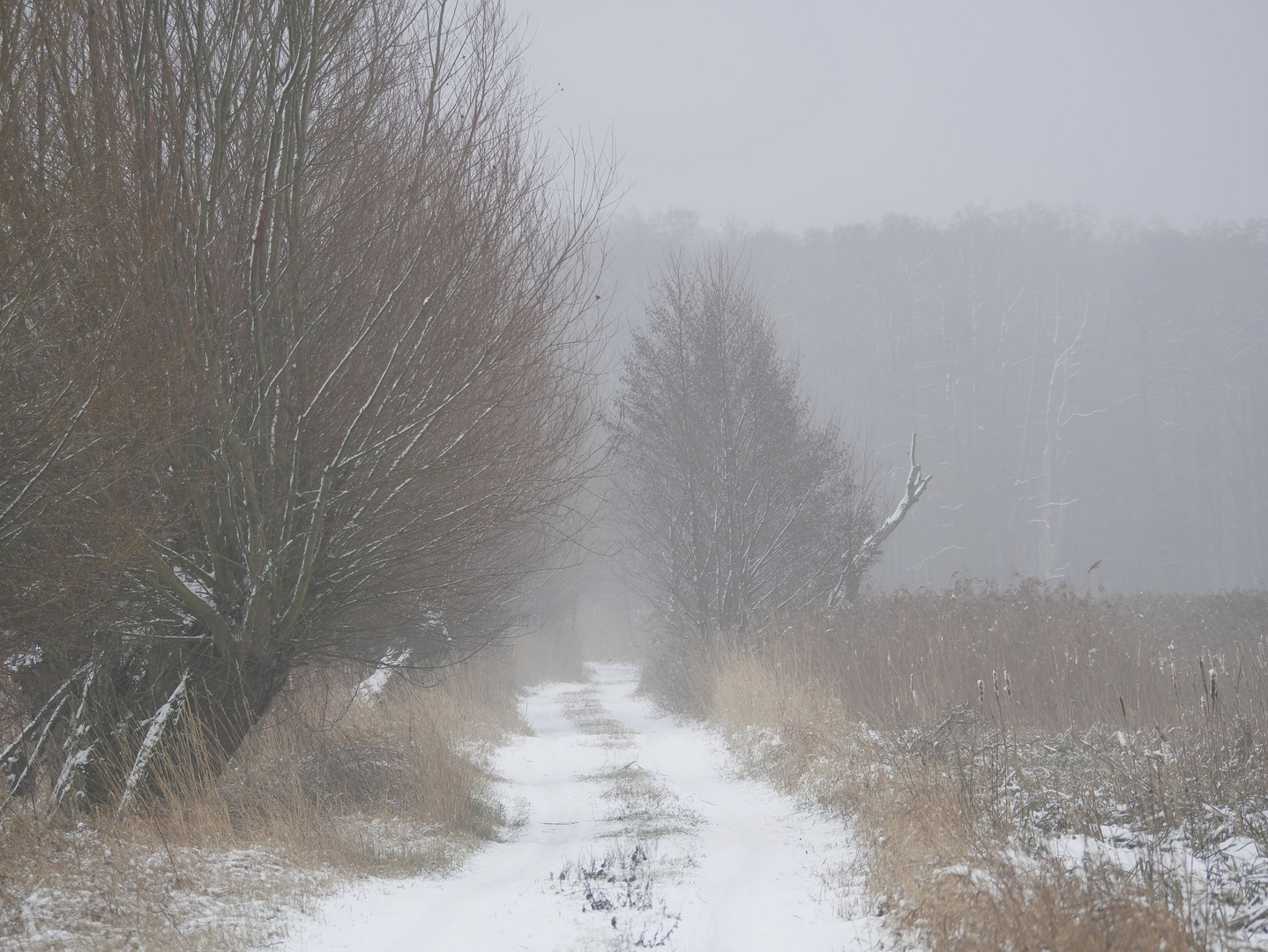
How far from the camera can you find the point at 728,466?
14367mm

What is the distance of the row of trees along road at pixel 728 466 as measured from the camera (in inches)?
574

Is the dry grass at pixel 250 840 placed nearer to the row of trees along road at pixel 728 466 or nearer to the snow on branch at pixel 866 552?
the row of trees along road at pixel 728 466

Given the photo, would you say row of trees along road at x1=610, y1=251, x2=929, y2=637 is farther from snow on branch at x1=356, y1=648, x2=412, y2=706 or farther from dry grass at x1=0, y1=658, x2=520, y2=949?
dry grass at x1=0, y1=658, x2=520, y2=949

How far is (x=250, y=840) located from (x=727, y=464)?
10547 millimetres

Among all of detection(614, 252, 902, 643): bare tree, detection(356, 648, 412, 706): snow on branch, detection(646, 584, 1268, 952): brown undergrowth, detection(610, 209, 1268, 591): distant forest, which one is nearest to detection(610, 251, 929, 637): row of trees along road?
detection(614, 252, 902, 643): bare tree

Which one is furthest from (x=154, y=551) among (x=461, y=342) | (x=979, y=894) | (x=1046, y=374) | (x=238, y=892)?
(x=1046, y=374)

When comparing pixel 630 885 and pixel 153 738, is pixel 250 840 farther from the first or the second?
pixel 630 885

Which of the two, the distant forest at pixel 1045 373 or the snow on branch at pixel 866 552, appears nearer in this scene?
the snow on branch at pixel 866 552

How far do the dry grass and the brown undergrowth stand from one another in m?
2.89

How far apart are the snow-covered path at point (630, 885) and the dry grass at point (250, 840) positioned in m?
0.32

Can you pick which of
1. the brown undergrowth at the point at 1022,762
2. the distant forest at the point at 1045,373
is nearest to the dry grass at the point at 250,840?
the brown undergrowth at the point at 1022,762

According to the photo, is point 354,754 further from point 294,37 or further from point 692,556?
point 692,556

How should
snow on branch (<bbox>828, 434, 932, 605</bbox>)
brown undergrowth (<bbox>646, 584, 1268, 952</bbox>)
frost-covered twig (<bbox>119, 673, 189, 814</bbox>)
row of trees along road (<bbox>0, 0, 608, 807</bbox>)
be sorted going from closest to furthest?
brown undergrowth (<bbox>646, 584, 1268, 952</bbox>)
row of trees along road (<bbox>0, 0, 608, 807</bbox>)
frost-covered twig (<bbox>119, 673, 189, 814</bbox>)
snow on branch (<bbox>828, 434, 932, 605</bbox>)

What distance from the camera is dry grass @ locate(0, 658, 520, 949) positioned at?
347 cm
